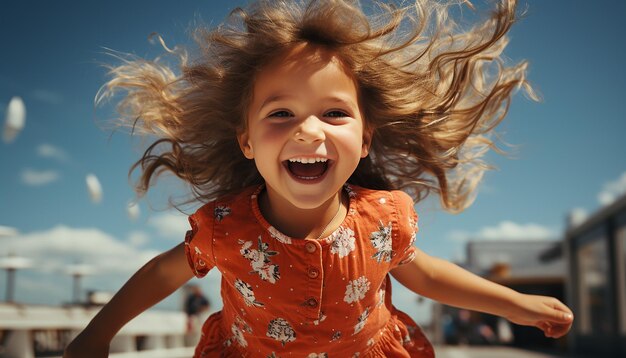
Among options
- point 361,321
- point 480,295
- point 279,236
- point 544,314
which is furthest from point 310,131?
point 544,314

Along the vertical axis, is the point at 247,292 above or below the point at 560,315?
above

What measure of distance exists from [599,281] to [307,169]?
49.5 feet

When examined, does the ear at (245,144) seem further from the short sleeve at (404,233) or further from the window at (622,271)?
the window at (622,271)

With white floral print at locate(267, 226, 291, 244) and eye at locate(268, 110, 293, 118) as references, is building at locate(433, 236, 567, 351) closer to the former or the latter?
white floral print at locate(267, 226, 291, 244)

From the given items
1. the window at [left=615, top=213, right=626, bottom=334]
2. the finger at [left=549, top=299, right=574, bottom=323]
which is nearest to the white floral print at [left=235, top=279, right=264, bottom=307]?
the finger at [left=549, top=299, right=574, bottom=323]

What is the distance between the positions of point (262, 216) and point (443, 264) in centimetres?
78

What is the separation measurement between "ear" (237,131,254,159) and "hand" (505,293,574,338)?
1190 mm

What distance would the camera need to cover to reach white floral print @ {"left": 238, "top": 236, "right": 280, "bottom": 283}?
2.33m

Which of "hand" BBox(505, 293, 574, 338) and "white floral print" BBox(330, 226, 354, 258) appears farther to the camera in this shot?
"hand" BBox(505, 293, 574, 338)

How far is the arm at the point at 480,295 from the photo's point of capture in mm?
2654

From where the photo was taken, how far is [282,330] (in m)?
2.40

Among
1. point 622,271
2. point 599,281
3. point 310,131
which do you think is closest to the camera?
point 310,131

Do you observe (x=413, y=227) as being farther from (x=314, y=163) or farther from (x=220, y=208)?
(x=220, y=208)

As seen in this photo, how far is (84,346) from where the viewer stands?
2404mm
